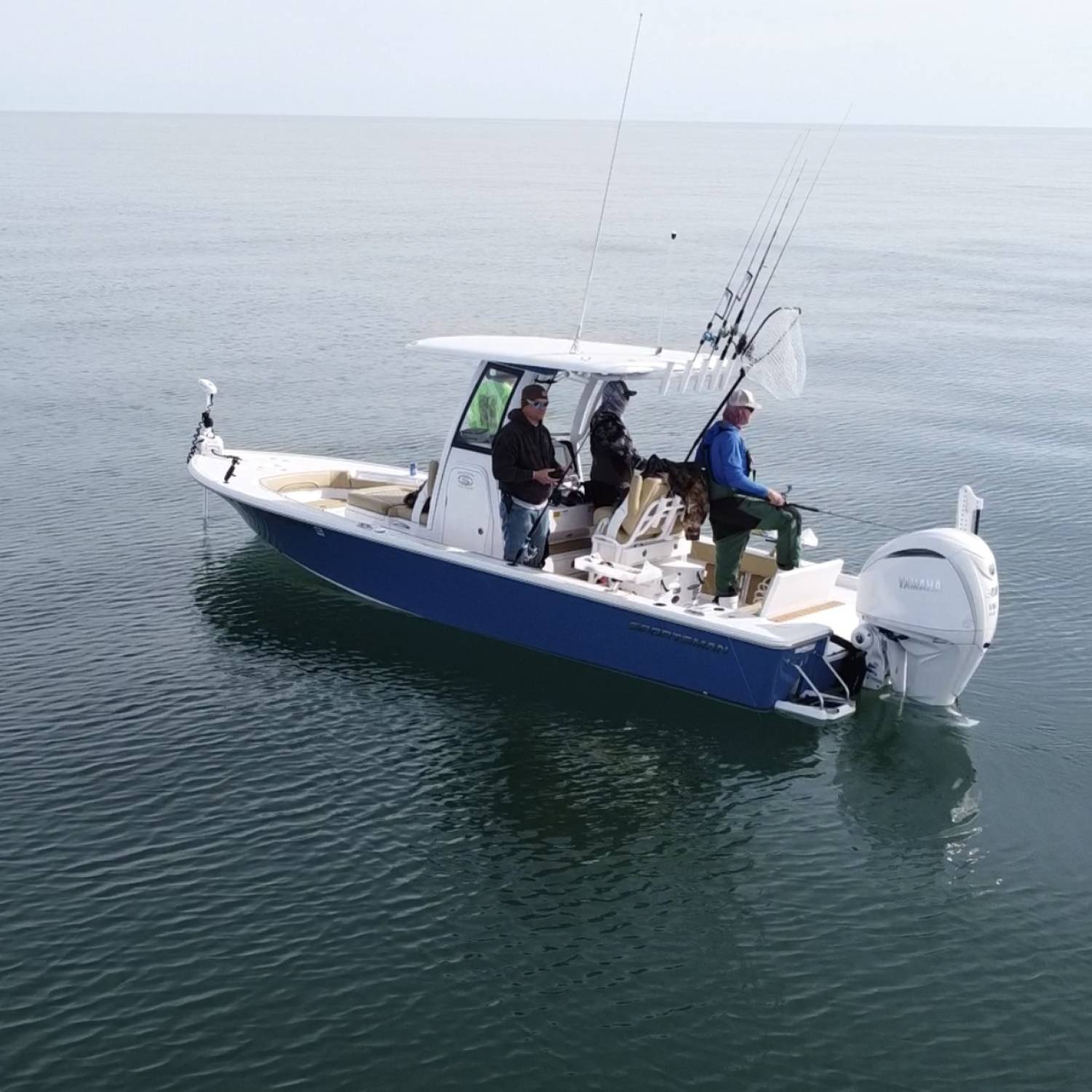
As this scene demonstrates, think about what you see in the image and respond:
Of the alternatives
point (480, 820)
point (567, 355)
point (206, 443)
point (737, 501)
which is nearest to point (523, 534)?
point (567, 355)

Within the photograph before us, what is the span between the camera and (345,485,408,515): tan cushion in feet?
49.0

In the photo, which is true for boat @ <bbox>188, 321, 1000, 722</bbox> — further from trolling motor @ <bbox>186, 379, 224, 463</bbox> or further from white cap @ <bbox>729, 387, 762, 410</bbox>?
trolling motor @ <bbox>186, 379, 224, 463</bbox>

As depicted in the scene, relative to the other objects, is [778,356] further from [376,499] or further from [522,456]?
[376,499]

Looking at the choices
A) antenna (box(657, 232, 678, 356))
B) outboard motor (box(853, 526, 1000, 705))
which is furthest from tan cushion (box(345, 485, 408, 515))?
outboard motor (box(853, 526, 1000, 705))

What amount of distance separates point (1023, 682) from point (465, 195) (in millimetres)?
65493

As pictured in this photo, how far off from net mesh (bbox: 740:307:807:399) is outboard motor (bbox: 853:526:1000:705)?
1837 millimetres

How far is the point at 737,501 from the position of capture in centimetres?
1276

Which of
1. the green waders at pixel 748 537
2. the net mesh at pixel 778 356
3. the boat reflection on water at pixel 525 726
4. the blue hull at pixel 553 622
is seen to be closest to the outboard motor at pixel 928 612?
the blue hull at pixel 553 622

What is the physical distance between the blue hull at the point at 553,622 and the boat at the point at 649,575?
2 cm

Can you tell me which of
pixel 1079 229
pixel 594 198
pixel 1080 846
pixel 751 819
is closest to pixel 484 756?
pixel 751 819

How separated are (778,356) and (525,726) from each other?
3.97 m

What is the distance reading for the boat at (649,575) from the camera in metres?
12.1

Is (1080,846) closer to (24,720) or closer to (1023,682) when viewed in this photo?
(1023,682)

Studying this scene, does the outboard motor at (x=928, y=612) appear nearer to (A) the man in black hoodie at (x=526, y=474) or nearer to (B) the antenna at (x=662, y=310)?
(B) the antenna at (x=662, y=310)
